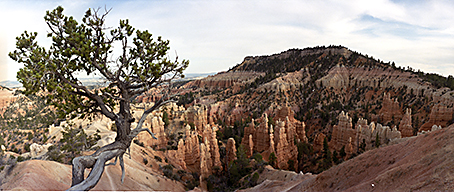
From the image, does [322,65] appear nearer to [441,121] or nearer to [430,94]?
[430,94]

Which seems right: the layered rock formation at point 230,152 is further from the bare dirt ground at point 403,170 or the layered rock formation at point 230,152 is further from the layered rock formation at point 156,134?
the bare dirt ground at point 403,170

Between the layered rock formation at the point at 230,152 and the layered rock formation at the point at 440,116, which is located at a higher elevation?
the layered rock formation at the point at 440,116

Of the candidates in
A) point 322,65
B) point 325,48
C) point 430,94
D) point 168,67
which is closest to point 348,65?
point 322,65

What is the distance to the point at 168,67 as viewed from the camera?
9.69 meters

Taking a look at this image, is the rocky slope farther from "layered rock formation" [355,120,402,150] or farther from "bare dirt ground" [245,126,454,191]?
"bare dirt ground" [245,126,454,191]

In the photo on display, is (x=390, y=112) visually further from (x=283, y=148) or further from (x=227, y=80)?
(x=227, y=80)

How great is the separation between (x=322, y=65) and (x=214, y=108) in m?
50.8

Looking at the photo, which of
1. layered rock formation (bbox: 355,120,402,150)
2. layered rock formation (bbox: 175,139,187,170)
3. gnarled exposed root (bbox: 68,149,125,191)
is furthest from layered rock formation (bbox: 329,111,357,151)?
gnarled exposed root (bbox: 68,149,125,191)

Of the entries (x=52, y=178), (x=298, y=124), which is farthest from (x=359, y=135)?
(x=52, y=178)

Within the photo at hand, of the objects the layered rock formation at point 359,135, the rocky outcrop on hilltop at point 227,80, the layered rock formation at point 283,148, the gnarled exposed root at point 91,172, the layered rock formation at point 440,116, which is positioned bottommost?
the layered rock formation at point 283,148

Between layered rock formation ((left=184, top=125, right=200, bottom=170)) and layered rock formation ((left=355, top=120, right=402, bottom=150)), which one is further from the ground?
layered rock formation ((left=355, top=120, right=402, bottom=150))

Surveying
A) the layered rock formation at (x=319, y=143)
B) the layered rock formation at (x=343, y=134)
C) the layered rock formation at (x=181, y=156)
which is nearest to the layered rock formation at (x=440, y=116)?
the layered rock formation at (x=343, y=134)

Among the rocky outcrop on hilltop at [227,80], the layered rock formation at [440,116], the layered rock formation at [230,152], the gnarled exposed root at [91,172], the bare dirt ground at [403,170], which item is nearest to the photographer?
the bare dirt ground at [403,170]

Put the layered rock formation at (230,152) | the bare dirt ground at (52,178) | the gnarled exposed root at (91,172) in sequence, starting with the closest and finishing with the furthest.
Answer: the gnarled exposed root at (91,172)
the bare dirt ground at (52,178)
the layered rock formation at (230,152)
